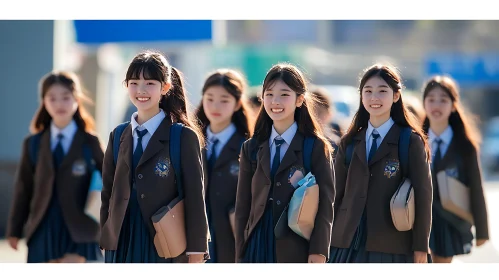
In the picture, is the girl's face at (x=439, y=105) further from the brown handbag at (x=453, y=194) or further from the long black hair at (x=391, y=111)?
the long black hair at (x=391, y=111)

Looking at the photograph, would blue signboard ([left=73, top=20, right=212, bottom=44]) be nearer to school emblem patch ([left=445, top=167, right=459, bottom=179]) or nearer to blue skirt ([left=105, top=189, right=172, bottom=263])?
school emblem patch ([left=445, top=167, right=459, bottom=179])

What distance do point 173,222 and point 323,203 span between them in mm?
915

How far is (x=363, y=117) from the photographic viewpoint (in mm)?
6176

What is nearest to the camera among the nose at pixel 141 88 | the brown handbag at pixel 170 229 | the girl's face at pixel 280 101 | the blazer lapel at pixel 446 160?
the brown handbag at pixel 170 229

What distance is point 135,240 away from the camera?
17.3 feet

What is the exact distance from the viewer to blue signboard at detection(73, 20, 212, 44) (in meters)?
11.9

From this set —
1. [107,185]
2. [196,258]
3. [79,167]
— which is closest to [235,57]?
[79,167]

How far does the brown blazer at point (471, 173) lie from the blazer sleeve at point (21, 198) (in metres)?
3.05

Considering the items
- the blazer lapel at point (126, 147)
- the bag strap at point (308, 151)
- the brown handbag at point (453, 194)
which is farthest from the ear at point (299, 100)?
the brown handbag at point (453, 194)

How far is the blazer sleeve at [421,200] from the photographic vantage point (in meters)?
5.74

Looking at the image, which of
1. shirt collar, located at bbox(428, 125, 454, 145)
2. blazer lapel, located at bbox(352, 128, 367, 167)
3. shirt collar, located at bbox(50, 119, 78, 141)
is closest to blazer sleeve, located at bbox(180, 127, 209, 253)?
blazer lapel, located at bbox(352, 128, 367, 167)

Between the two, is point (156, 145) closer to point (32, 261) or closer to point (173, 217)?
point (173, 217)

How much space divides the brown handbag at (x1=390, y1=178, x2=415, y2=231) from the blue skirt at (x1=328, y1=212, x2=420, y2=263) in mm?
208
